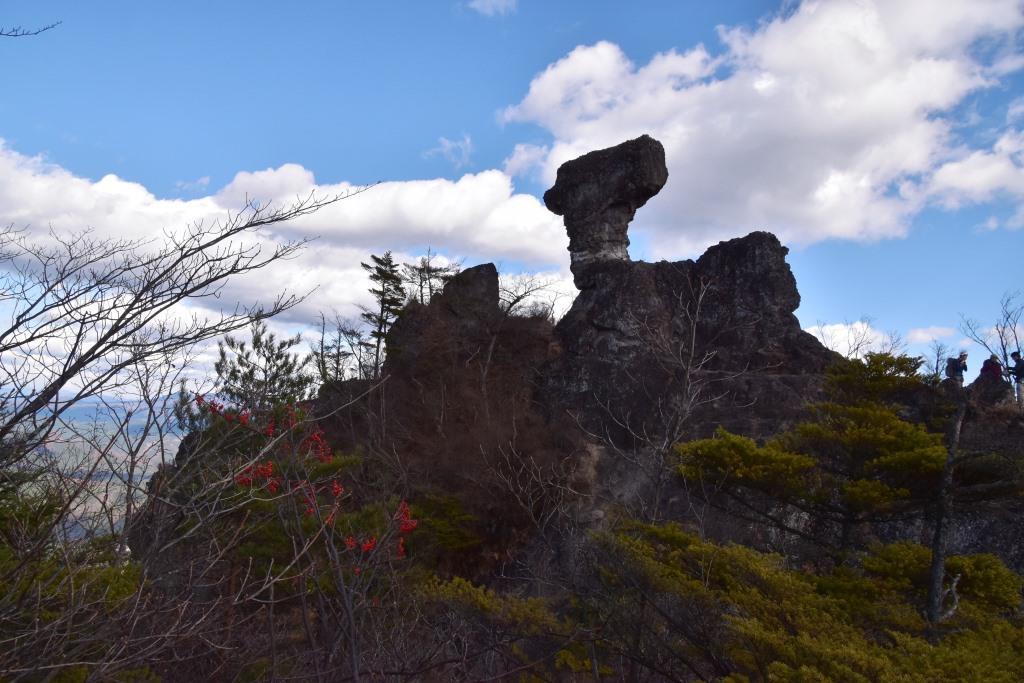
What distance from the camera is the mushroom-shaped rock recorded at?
2703 cm

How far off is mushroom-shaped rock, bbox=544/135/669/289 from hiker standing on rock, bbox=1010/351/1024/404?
1215 cm

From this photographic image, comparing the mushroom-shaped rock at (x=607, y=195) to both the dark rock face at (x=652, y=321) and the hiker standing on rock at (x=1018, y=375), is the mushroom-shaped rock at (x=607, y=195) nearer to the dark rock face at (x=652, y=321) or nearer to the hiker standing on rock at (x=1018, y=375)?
the dark rock face at (x=652, y=321)

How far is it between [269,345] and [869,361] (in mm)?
17249

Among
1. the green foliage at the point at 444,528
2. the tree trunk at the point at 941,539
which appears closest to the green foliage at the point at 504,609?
the tree trunk at the point at 941,539

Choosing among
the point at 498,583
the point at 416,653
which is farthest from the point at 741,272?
the point at 416,653

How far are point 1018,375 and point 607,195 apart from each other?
13863 millimetres

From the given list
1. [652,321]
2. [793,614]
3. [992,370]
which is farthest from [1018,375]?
[793,614]

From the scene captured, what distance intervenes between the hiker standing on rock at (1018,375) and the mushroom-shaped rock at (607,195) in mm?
12150

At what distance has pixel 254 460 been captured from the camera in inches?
151

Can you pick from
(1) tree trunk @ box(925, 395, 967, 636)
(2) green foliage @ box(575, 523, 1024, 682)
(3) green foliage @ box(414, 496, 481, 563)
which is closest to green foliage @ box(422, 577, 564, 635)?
(2) green foliage @ box(575, 523, 1024, 682)

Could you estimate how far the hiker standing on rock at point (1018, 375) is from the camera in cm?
1830

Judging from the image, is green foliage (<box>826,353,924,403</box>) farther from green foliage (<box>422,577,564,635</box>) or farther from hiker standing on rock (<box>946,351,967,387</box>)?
hiker standing on rock (<box>946,351,967,387</box>)

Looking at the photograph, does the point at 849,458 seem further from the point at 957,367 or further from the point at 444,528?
the point at 957,367

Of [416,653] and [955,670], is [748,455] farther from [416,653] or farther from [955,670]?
[416,653]
